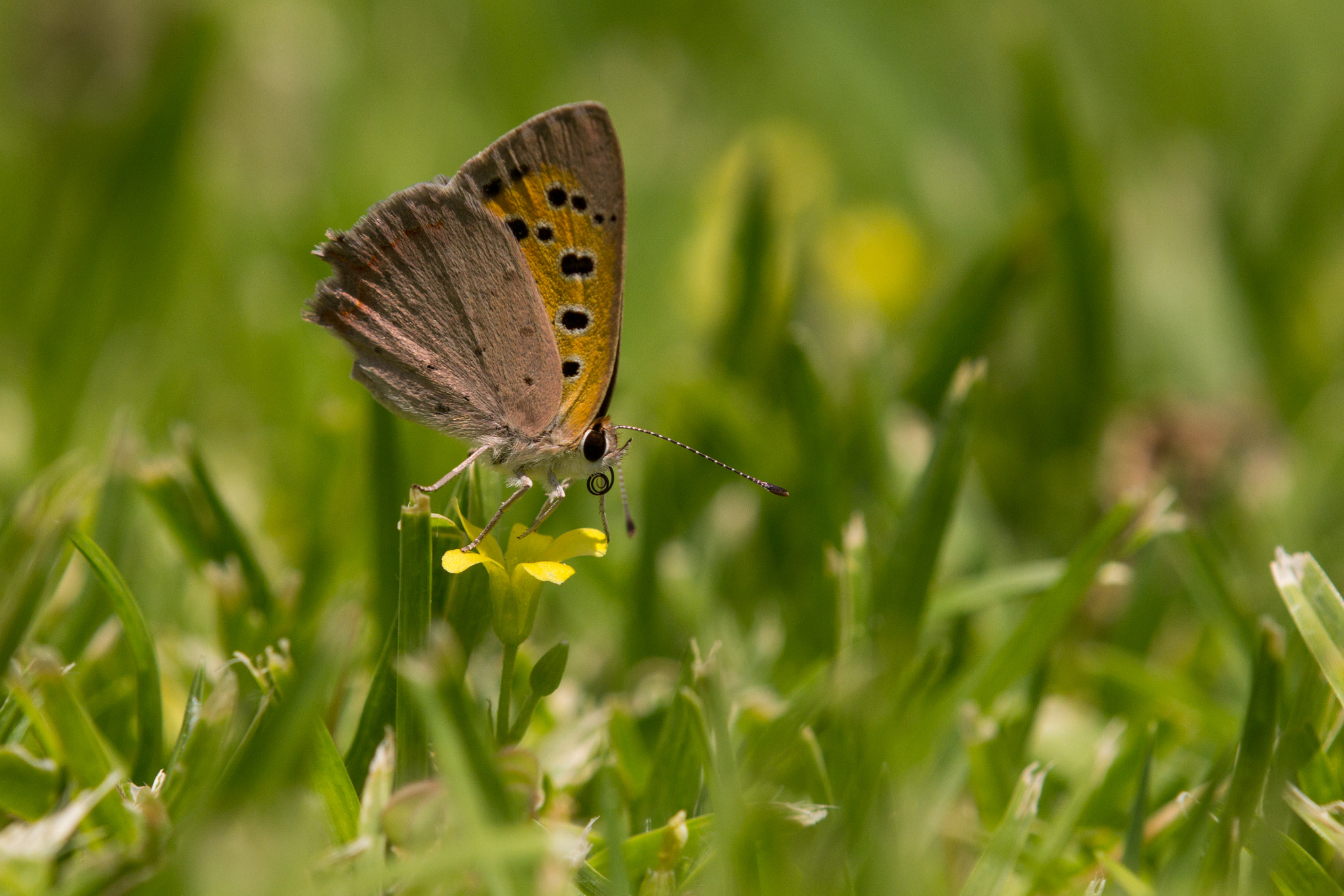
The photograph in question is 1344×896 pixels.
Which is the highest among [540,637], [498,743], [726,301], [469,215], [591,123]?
[591,123]

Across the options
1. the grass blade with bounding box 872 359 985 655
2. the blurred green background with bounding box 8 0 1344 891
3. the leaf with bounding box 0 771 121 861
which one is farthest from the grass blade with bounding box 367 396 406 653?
the grass blade with bounding box 872 359 985 655

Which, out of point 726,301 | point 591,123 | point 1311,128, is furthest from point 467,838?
point 1311,128

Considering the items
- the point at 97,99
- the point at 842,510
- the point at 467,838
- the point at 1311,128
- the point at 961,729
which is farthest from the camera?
the point at 1311,128

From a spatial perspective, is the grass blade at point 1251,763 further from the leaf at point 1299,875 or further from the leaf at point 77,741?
the leaf at point 77,741

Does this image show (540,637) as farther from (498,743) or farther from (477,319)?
(498,743)

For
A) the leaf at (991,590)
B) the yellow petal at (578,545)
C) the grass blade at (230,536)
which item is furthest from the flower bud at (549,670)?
the leaf at (991,590)

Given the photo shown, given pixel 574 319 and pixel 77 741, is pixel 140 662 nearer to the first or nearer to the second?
pixel 77 741

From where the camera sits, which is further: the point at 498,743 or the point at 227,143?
the point at 227,143
